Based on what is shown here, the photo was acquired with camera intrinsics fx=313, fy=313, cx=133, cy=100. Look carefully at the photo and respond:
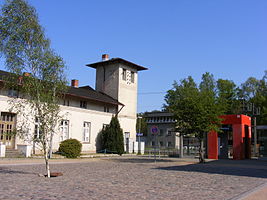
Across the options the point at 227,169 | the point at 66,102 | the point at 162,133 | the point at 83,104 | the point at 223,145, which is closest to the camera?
the point at 227,169

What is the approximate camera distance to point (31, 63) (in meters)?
13.6

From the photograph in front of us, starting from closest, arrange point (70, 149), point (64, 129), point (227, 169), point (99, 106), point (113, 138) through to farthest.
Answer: point (227, 169) → point (70, 149) → point (64, 129) → point (113, 138) → point (99, 106)

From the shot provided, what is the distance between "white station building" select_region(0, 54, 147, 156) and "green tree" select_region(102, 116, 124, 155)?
957 mm

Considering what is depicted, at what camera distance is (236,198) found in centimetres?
820

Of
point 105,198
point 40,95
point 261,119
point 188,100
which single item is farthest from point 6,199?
point 261,119

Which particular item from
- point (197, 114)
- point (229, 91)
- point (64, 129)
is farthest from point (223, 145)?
point (229, 91)

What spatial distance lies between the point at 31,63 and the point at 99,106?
1925cm

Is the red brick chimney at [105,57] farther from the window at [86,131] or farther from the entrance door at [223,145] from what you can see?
the entrance door at [223,145]

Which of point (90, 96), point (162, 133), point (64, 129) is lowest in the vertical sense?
point (162, 133)

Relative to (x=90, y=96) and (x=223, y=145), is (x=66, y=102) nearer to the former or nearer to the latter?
(x=90, y=96)

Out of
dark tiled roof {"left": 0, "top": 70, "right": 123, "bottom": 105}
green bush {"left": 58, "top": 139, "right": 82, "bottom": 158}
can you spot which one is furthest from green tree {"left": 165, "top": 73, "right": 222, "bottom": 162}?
dark tiled roof {"left": 0, "top": 70, "right": 123, "bottom": 105}

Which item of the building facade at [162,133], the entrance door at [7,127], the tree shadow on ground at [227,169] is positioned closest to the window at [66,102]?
the entrance door at [7,127]

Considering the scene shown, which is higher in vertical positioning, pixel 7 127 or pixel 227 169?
pixel 7 127

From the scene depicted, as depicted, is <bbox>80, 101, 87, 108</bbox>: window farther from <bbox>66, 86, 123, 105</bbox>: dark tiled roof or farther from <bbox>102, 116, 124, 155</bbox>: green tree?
<bbox>102, 116, 124, 155</bbox>: green tree
